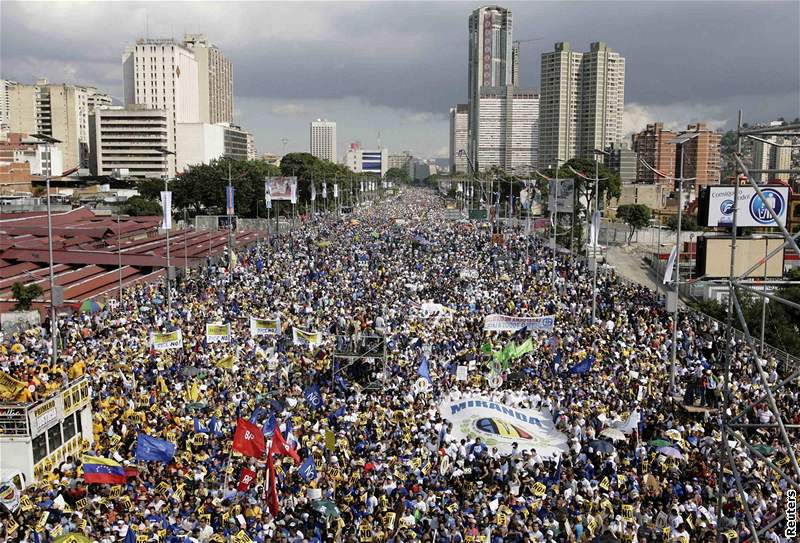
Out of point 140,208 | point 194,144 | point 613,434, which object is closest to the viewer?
point 613,434

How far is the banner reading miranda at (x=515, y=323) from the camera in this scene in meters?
25.9

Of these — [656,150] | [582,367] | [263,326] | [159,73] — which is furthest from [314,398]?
[159,73]

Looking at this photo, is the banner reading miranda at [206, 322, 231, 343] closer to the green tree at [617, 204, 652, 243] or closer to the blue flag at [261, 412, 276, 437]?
the blue flag at [261, 412, 276, 437]

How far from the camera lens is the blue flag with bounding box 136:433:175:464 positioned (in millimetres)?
15156

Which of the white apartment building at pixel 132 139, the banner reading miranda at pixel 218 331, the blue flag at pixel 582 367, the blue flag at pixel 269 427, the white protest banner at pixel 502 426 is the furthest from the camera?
the white apartment building at pixel 132 139

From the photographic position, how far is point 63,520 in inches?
501

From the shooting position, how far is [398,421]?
1778 centimetres

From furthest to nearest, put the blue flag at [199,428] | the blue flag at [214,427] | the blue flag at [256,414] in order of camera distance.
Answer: the blue flag at [256,414] < the blue flag at [214,427] < the blue flag at [199,428]

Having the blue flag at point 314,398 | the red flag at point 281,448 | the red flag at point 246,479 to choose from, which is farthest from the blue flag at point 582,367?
the red flag at point 246,479

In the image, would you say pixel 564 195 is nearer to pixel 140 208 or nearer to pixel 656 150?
pixel 140 208

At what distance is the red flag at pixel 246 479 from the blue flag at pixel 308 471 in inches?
35.7

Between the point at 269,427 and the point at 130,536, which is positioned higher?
the point at 269,427

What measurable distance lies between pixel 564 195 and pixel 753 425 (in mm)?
34327

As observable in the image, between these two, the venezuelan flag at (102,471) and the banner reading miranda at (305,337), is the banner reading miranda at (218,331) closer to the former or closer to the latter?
the banner reading miranda at (305,337)
